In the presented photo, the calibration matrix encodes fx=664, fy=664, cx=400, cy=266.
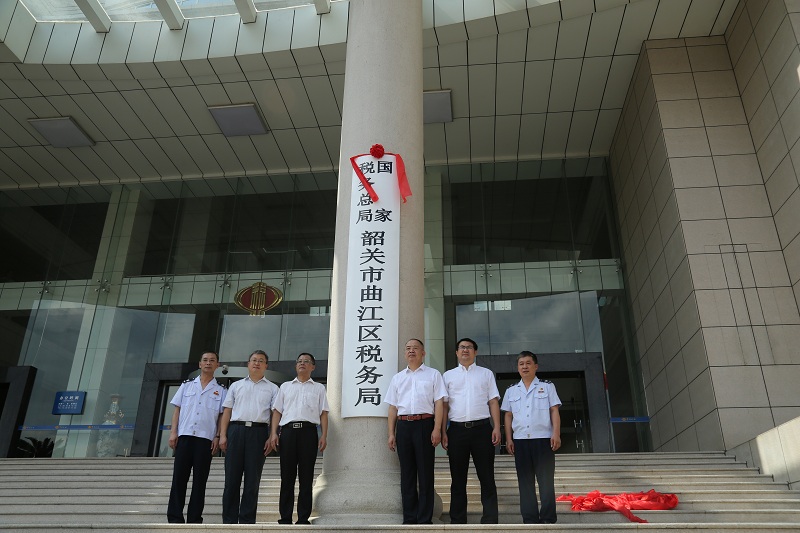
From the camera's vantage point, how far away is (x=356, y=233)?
597 cm

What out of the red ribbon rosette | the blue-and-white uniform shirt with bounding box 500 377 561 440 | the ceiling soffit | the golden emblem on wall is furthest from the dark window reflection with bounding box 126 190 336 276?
the blue-and-white uniform shirt with bounding box 500 377 561 440

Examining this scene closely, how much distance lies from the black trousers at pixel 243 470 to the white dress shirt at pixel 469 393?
5.15 feet

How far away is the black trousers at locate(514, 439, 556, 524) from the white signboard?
3.73ft

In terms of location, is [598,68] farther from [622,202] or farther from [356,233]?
[356,233]

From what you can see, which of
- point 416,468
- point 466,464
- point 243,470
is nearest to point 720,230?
point 466,464

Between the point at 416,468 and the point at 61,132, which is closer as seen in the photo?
the point at 416,468

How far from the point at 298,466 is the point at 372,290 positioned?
1.55m

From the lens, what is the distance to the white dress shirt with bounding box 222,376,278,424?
17.8 feet

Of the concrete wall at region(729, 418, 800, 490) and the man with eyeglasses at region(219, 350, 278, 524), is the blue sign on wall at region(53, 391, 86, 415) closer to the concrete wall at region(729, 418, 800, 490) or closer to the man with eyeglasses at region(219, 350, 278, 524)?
the man with eyeglasses at region(219, 350, 278, 524)

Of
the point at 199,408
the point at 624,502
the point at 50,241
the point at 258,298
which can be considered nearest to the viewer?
the point at 199,408

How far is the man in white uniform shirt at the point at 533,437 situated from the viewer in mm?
4918

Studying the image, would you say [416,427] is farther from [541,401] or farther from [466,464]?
[541,401]

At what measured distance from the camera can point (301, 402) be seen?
5332 millimetres

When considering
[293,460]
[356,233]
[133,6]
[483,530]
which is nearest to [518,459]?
[483,530]
